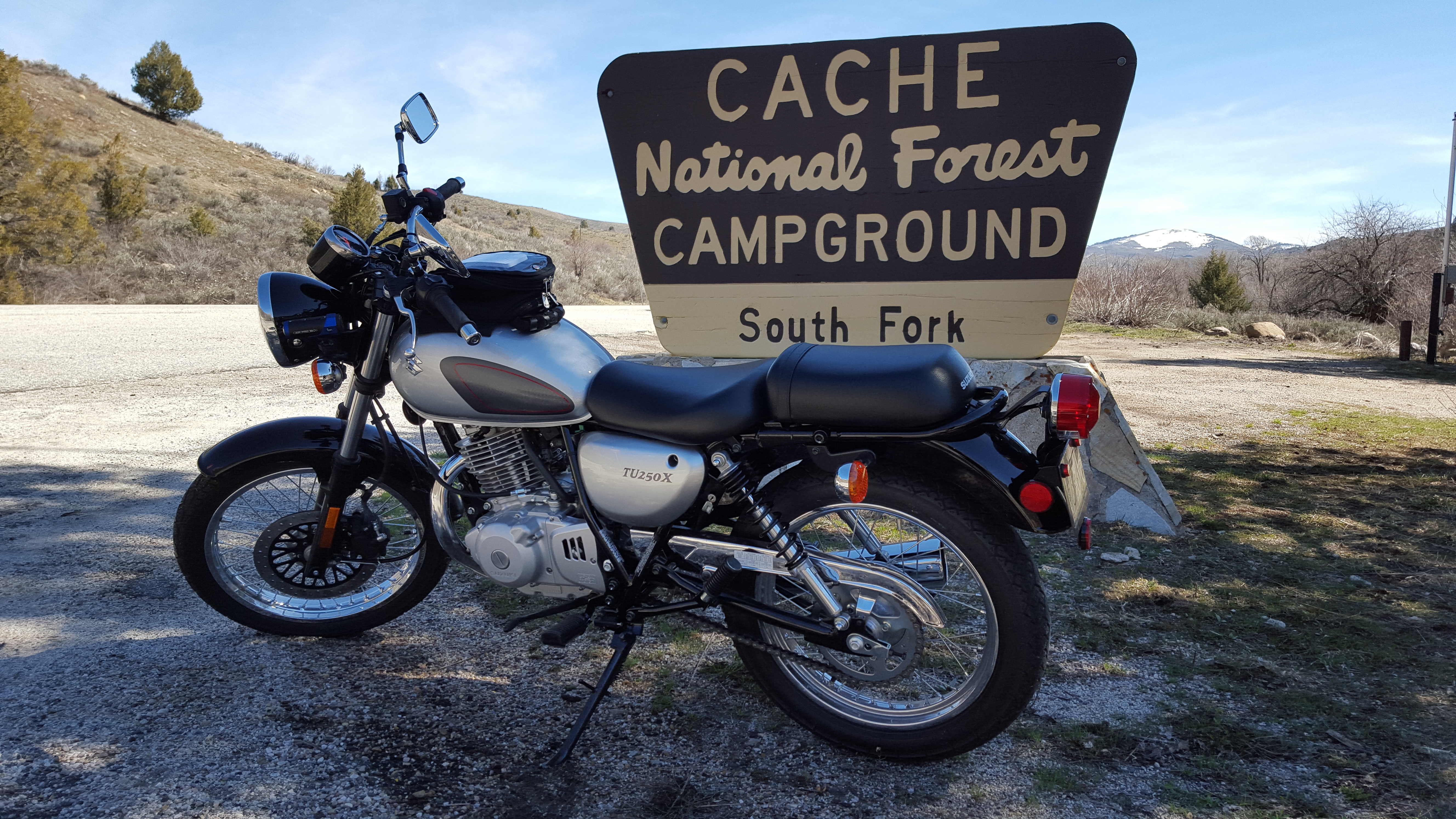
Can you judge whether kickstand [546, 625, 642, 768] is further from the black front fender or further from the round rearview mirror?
the round rearview mirror

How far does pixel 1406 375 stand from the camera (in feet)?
36.5

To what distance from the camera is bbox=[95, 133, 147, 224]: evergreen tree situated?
92.6ft

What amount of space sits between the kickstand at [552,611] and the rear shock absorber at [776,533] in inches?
24.7

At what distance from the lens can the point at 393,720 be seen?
2.56m

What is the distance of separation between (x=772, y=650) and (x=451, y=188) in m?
1.78

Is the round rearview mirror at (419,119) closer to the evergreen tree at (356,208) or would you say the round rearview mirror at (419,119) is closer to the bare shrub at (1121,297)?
the bare shrub at (1121,297)

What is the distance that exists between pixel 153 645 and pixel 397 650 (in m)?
0.83

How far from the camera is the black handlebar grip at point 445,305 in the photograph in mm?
2332

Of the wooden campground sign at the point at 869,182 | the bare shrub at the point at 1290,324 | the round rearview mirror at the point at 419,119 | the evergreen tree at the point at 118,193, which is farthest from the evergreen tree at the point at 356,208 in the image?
the round rearview mirror at the point at 419,119

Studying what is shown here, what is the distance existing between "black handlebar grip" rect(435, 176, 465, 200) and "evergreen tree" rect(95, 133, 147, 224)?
32.5 m

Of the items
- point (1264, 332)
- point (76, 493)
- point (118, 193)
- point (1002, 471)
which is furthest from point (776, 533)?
point (118, 193)

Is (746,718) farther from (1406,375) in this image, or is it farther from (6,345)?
(1406,375)

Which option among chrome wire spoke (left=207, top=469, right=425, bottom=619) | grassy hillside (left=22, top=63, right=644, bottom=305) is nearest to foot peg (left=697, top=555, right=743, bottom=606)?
chrome wire spoke (left=207, top=469, right=425, bottom=619)

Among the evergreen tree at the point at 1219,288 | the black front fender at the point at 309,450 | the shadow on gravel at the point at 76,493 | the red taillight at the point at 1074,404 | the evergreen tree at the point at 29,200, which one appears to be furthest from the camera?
the evergreen tree at the point at 1219,288
